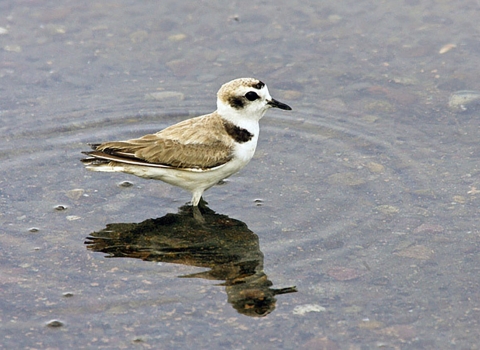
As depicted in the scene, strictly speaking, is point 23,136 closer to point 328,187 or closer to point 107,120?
point 107,120

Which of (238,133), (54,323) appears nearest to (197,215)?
(238,133)

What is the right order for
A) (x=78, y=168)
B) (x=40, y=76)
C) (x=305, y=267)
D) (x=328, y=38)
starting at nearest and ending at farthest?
(x=305, y=267) → (x=78, y=168) → (x=40, y=76) → (x=328, y=38)

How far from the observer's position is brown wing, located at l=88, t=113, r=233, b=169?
26.2 feet

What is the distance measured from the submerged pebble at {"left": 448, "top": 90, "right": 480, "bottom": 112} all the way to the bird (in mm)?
2798

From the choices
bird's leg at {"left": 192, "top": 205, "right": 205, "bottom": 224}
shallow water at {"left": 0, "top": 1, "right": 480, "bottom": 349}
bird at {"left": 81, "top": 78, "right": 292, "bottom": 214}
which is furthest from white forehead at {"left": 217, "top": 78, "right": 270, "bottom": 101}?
bird's leg at {"left": 192, "top": 205, "right": 205, "bottom": 224}

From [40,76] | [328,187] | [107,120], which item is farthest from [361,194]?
[40,76]

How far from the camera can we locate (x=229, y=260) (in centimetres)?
741

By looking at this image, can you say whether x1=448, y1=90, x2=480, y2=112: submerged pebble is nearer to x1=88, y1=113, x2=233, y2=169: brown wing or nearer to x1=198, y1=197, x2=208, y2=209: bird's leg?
x1=88, y1=113, x2=233, y2=169: brown wing

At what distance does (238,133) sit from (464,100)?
344cm

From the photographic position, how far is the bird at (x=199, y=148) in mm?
8005

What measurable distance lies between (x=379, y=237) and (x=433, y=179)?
1.34 metres

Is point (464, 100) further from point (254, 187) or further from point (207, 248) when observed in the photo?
point (207, 248)

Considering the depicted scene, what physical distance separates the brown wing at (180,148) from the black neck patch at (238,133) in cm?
5

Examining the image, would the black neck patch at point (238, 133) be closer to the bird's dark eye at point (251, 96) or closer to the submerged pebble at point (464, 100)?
the bird's dark eye at point (251, 96)
